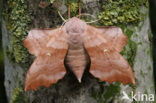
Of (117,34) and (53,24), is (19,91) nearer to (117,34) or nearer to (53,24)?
(53,24)

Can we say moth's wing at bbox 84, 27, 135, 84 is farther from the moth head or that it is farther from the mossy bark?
the mossy bark

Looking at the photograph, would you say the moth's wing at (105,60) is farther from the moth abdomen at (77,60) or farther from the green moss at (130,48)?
the green moss at (130,48)

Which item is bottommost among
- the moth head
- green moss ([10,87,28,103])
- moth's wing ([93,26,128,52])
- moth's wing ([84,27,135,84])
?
green moss ([10,87,28,103])

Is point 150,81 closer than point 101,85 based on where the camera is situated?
No

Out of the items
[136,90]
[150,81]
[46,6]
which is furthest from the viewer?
[150,81]

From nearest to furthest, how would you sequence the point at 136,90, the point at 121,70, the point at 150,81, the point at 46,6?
the point at 121,70 < the point at 46,6 < the point at 136,90 < the point at 150,81

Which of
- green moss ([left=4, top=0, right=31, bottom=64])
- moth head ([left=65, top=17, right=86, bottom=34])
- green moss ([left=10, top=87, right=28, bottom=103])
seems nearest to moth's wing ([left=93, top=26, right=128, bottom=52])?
moth head ([left=65, top=17, right=86, bottom=34])

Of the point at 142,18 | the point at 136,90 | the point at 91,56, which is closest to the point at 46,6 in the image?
the point at 91,56
